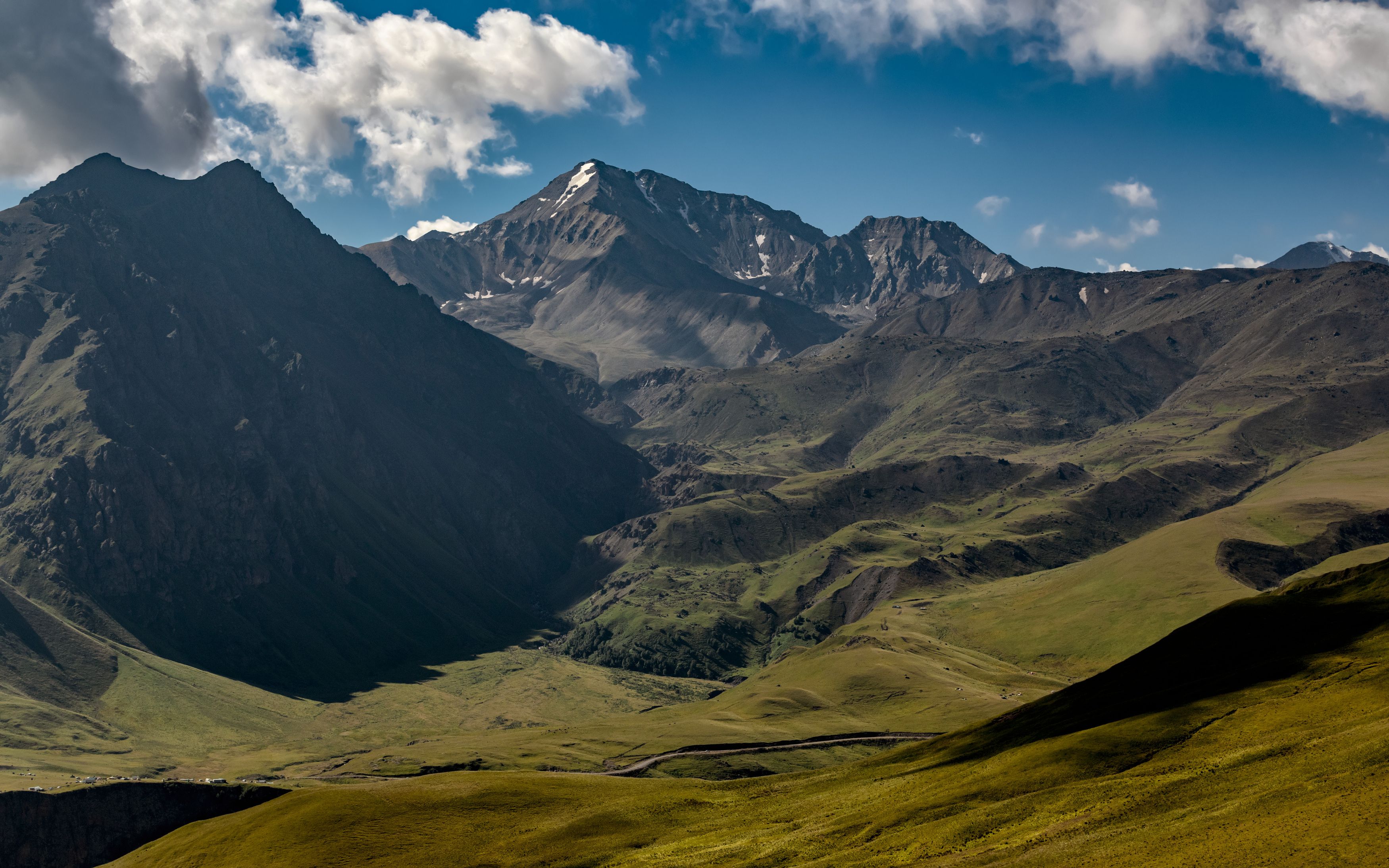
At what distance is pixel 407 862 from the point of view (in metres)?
149

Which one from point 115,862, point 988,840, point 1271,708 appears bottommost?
point 115,862

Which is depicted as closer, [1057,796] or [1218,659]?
[1057,796]

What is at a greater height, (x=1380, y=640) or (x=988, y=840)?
(x=1380, y=640)

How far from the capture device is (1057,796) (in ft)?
377

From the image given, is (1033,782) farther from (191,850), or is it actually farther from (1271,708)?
(191,850)

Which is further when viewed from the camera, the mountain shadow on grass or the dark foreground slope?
the mountain shadow on grass

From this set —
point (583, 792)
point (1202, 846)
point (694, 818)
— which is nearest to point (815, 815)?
point (694, 818)

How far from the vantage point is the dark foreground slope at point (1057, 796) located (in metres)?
91.2

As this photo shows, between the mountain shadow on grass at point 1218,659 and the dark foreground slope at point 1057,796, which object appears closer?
the dark foreground slope at point 1057,796

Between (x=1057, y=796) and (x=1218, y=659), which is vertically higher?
(x=1218, y=659)

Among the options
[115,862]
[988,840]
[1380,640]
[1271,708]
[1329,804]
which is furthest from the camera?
[115,862]

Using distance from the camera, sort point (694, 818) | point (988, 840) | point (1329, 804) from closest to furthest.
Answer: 1. point (1329, 804)
2. point (988, 840)
3. point (694, 818)

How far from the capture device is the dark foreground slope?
91.2m

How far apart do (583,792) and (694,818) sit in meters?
27.1
